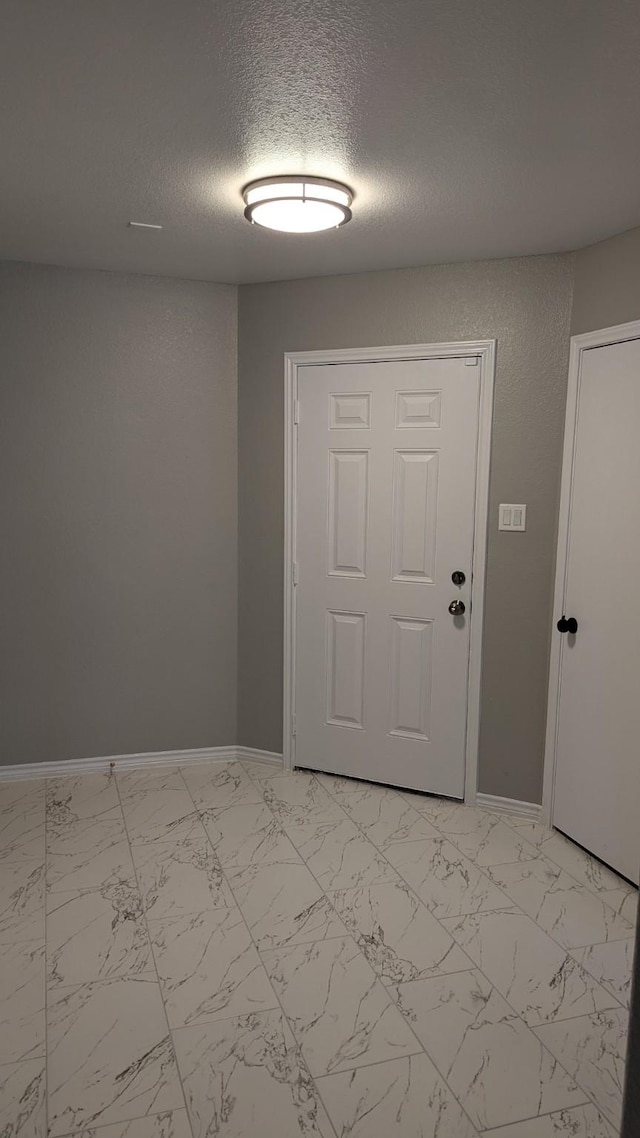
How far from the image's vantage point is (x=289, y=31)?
1.59 metres

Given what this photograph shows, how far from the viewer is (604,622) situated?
9.89 feet

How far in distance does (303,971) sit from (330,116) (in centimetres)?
238

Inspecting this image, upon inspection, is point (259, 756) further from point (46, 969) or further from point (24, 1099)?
point (24, 1099)

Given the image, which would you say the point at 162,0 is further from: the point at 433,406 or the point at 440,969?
the point at 440,969

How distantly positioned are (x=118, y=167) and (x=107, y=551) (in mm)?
1855

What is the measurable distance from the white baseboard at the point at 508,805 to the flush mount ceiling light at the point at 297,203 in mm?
2460

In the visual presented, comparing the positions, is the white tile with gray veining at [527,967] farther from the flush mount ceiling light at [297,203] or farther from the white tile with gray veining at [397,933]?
the flush mount ceiling light at [297,203]

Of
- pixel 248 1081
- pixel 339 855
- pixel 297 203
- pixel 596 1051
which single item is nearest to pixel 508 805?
pixel 339 855

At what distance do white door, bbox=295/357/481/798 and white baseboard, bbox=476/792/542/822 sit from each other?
121mm

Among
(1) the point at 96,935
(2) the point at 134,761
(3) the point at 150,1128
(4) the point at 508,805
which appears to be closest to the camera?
(3) the point at 150,1128

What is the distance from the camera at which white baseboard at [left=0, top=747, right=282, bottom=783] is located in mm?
3774

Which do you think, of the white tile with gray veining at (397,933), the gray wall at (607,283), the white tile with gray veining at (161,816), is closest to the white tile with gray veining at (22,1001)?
the white tile with gray veining at (161,816)

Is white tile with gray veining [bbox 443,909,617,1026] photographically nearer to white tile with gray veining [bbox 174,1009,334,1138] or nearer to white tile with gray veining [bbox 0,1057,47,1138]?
white tile with gray veining [bbox 174,1009,334,1138]

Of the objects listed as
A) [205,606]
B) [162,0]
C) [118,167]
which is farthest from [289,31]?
[205,606]
